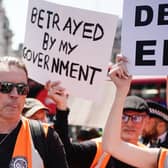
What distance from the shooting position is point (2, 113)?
10.6 ft

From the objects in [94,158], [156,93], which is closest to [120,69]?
[94,158]

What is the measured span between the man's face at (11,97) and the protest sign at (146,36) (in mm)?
592

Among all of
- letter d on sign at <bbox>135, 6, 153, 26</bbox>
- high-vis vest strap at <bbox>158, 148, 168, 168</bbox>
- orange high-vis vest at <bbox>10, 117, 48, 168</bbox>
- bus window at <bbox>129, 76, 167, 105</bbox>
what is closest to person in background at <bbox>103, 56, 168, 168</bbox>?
high-vis vest strap at <bbox>158, 148, 168, 168</bbox>

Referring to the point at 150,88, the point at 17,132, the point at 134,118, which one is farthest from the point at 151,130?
Answer: the point at 150,88

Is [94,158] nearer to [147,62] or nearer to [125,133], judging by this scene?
[125,133]

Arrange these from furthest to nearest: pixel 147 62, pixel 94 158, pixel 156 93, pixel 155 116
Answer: pixel 156 93 < pixel 155 116 < pixel 94 158 < pixel 147 62

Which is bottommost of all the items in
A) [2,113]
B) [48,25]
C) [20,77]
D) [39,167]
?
[39,167]

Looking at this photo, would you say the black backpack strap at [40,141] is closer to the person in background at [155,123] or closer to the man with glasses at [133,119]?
the man with glasses at [133,119]

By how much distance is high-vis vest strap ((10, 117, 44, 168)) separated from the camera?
3117 millimetres

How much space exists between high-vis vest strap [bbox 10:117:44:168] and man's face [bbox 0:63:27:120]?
12 centimetres

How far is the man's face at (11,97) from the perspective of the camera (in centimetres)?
320

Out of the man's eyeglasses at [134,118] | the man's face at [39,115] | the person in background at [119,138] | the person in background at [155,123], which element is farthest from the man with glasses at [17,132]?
the person in background at [155,123]

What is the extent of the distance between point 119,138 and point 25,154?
0.51m

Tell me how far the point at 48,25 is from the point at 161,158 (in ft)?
4.56
